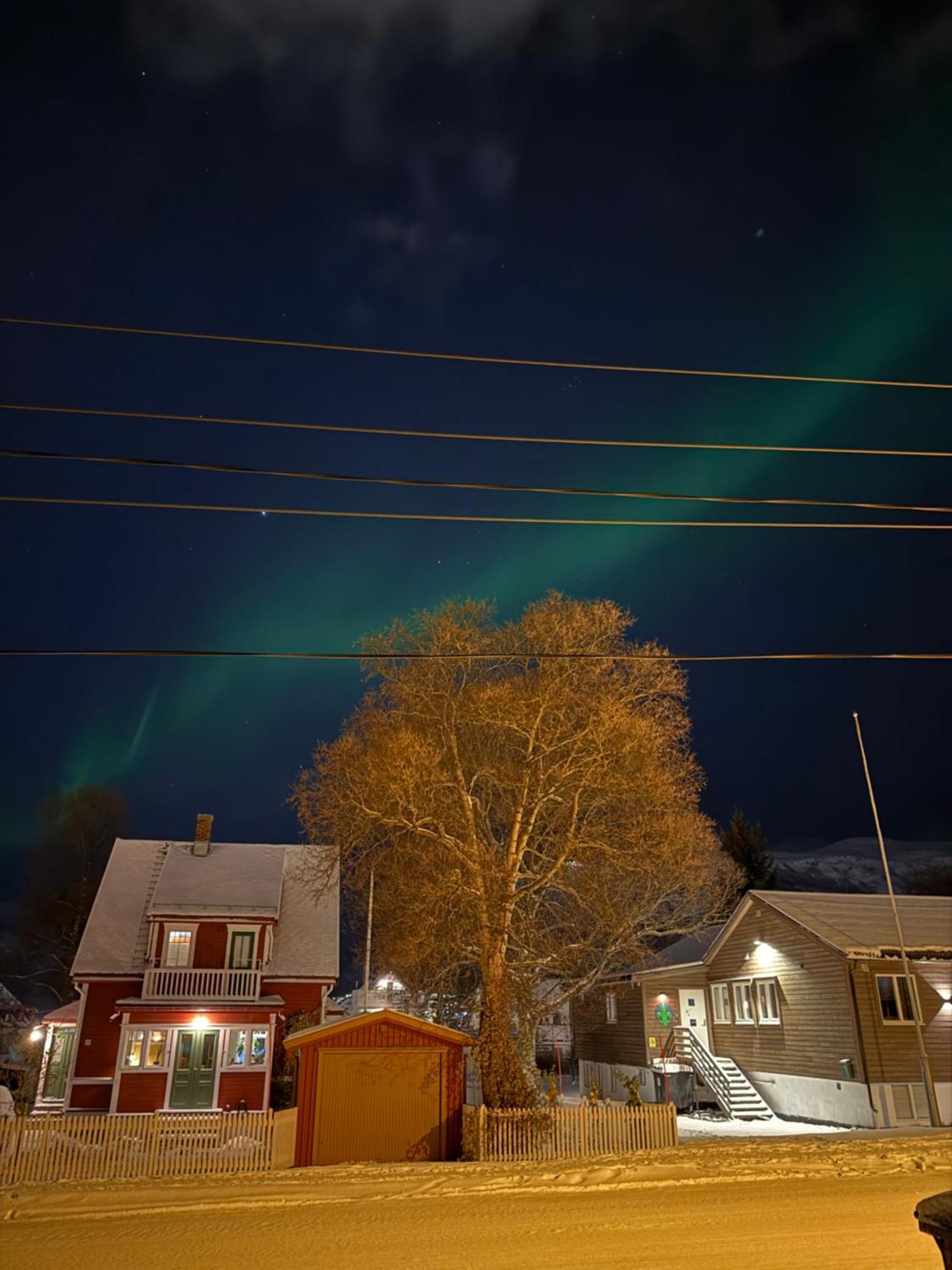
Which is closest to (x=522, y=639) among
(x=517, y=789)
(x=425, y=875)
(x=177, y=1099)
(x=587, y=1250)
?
(x=517, y=789)

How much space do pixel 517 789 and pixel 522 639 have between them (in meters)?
4.38

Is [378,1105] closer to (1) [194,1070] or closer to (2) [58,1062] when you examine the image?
(1) [194,1070]

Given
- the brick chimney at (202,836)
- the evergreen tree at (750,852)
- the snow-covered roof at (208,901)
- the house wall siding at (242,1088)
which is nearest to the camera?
the house wall siding at (242,1088)

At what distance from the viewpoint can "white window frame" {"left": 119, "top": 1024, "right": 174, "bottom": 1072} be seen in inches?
1107

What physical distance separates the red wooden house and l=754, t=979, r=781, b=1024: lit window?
49.1ft

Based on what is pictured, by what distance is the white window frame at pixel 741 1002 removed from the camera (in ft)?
98.8

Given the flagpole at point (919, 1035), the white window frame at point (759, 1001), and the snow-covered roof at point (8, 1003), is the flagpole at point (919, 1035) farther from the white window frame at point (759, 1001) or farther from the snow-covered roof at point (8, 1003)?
the snow-covered roof at point (8, 1003)

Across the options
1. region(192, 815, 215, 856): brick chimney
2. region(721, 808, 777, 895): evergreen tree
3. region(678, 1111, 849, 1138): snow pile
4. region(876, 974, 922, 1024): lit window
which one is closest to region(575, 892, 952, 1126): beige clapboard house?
region(876, 974, 922, 1024): lit window

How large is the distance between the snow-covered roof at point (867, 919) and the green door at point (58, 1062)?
81.9ft

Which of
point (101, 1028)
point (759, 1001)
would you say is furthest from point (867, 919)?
point (101, 1028)

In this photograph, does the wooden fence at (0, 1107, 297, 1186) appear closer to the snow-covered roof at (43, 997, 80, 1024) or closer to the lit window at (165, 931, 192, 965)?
the lit window at (165, 931, 192, 965)

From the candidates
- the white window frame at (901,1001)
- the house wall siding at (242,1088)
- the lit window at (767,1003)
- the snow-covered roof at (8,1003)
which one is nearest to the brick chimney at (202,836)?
the house wall siding at (242,1088)

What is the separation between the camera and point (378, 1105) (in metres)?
19.2

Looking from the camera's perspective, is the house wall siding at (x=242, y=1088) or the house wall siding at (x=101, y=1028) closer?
the house wall siding at (x=242, y=1088)
